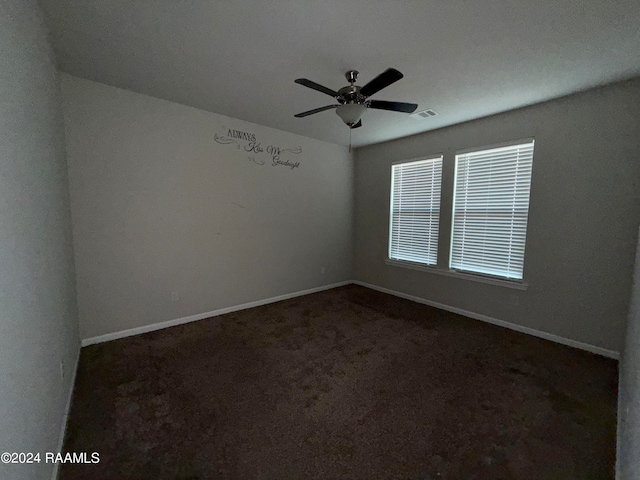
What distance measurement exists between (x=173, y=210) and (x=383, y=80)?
2.70 meters

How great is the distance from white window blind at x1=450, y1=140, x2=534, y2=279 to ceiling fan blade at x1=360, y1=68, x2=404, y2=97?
223cm

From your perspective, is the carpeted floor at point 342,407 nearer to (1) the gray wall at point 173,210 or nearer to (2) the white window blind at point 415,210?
(1) the gray wall at point 173,210

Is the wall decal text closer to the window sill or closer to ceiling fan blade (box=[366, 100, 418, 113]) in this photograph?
ceiling fan blade (box=[366, 100, 418, 113])

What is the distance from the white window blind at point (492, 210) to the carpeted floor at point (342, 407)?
3.08 feet

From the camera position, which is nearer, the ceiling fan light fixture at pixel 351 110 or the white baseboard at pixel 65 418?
the white baseboard at pixel 65 418

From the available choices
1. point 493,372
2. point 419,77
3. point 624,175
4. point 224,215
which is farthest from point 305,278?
point 624,175

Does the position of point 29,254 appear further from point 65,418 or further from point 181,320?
point 181,320

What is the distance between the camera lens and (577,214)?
2.79 m

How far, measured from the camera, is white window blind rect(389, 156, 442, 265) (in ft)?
13.3

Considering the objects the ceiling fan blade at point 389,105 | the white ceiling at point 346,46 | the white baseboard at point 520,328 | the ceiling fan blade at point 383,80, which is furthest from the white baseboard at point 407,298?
the ceiling fan blade at point 383,80

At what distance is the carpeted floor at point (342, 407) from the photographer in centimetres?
149

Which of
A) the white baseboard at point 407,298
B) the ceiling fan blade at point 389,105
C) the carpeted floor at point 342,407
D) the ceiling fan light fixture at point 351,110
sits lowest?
the carpeted floor at point 342,407

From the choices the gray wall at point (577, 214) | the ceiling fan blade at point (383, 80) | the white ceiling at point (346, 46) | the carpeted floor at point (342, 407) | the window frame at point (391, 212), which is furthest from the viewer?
the window frame at point (391, 212)

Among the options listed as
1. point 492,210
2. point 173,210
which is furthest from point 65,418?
point 492,210
